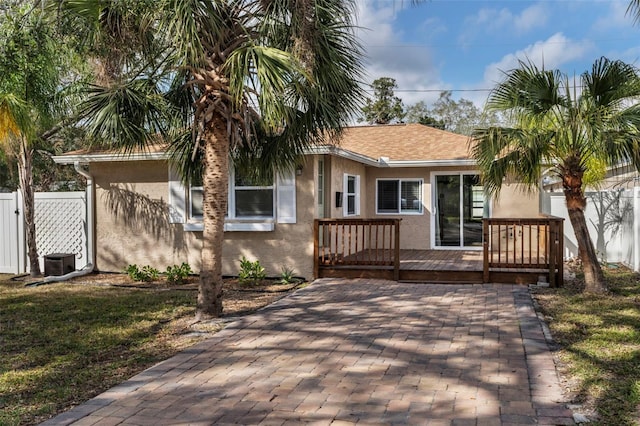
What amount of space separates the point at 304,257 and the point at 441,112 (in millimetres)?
38505

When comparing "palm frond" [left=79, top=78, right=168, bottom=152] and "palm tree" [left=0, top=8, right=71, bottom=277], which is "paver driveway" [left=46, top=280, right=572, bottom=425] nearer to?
"palm frond" [left=79, top=78, right=168, bottom=152]

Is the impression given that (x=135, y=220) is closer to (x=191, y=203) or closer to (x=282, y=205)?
(x=191, y=203)

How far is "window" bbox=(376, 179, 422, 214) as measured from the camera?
15047 millimetres

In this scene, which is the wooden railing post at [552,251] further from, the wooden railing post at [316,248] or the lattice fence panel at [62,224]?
the lattice fence panel at [62,224]

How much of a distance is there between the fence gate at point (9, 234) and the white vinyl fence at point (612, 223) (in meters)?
13.0

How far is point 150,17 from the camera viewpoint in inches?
250

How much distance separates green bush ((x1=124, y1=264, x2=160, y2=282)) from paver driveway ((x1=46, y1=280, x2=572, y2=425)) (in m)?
4.21

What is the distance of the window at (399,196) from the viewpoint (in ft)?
49.4

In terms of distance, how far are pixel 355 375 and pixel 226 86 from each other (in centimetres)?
403

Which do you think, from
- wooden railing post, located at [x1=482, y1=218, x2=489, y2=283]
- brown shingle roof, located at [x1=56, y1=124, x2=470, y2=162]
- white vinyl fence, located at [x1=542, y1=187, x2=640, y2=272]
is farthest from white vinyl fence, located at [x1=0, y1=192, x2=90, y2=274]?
white vinyl fence, located at [x1=542, y1=187, x2=640, y2=272]

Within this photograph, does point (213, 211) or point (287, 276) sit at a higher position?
point (213, 211)

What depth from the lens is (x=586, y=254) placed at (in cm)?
891

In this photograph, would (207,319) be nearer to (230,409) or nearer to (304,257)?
(230,409)

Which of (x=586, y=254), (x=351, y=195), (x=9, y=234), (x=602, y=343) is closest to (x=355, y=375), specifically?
(x=602, y=343)
